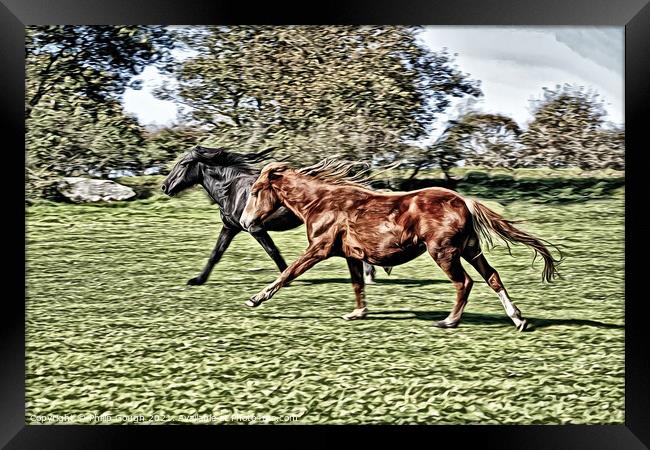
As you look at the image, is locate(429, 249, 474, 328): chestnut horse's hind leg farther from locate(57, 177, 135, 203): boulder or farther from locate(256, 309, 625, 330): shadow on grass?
locate(57, 177, 135, 203): boulder

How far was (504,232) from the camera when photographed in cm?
498

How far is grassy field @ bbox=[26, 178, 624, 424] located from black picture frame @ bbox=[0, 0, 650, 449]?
8cm

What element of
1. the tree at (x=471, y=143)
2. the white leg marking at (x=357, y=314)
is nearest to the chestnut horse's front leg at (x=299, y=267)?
the white leg marking at (x=357, y=314)

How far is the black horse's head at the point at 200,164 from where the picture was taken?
5105 mm

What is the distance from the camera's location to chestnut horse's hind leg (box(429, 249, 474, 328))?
4.88m

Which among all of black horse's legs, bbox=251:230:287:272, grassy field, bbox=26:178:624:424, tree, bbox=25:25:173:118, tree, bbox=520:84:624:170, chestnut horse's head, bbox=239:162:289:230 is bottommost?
grassy field, bbox=26:178:624:424

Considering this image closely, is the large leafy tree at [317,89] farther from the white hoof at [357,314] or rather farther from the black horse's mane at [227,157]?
the white hoof at [357,314]

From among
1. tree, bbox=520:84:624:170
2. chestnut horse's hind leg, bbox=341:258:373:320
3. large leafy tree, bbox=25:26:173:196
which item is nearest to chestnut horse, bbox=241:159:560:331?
chestnut horse's hind leg, bbox=341:258:373:320

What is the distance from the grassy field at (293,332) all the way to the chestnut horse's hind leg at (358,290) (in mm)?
53

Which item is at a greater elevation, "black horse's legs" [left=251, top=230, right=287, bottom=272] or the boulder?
the boulder

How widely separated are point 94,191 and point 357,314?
2098 mm

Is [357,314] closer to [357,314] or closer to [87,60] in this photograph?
[357,314]
